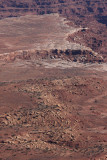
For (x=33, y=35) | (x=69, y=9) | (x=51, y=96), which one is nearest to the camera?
(x=51, y=96)

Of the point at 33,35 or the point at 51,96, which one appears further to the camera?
the point at 33,35

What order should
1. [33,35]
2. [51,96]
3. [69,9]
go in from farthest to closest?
[69,9] → [33,35] → [51,96]

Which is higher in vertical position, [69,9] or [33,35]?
[69,9]

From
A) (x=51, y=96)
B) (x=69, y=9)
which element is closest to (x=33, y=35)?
(x=51, y=96)

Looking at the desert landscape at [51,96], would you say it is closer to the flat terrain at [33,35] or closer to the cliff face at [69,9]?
the flat terrain at [33,35]

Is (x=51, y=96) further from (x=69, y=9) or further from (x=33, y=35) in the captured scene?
(x=69, y=9)

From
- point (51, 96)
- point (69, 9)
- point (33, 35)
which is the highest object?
point (69, 9)

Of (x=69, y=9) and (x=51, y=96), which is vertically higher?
(x=69, y=9)

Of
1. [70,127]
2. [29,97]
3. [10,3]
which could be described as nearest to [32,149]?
[70,127]

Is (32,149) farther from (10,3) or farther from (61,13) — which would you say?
(10,3)

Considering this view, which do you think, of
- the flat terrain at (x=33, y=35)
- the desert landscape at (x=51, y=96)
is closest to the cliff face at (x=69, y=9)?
the flat terrain at (x=33, y=35)
